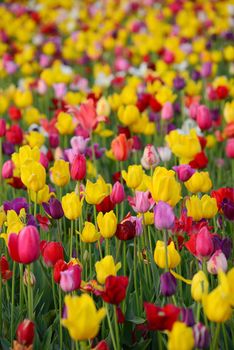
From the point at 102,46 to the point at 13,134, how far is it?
159 inches

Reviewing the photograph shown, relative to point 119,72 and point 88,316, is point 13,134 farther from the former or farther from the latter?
point 119,72

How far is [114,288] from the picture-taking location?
1.84 metres

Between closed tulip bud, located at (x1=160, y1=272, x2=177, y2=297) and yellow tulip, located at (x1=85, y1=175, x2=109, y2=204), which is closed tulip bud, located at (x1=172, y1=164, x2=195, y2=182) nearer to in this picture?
yellow tulip, located at (x1=85, y1=175, x2=109, y2=204)

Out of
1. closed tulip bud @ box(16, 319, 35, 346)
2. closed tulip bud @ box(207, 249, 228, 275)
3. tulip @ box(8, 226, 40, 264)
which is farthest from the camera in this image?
closed tulip bud @ box(207, 249, 228, 275)

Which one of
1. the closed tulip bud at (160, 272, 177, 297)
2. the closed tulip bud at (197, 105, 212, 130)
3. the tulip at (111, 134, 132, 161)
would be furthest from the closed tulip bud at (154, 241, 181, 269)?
the closed tulip bud at (197, 105, 212, 130)

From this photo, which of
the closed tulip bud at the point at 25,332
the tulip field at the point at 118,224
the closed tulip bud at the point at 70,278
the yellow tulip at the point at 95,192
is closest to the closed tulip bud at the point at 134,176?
the tulip field at the point at 118,224

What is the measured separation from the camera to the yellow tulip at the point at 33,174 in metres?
2.55

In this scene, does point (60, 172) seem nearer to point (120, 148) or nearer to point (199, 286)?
point (120, 148)

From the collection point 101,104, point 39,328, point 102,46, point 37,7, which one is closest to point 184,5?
point 102,46

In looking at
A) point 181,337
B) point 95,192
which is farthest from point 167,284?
point 95,192

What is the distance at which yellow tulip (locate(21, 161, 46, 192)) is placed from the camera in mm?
2549

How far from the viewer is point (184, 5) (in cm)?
868

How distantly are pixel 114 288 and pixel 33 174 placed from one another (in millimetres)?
819

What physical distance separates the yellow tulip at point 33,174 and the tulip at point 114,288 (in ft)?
2.61
